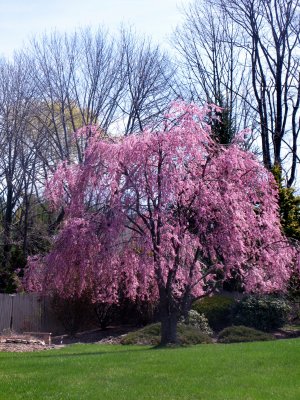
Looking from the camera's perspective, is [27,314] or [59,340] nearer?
[59,340]

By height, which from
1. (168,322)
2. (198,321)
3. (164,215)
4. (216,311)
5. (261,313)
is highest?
(164,215)

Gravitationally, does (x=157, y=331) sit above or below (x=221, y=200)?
below

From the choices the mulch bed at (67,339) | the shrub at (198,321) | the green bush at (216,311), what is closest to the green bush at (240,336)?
the shrub at (198,321)

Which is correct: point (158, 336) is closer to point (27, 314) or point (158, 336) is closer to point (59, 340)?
point (59, 340)

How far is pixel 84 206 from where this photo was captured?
1812 centimetres

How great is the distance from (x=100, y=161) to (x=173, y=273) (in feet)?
11.9

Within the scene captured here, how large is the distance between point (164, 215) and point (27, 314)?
9.86 m

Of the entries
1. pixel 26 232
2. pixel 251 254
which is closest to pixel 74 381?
pixel 251 254

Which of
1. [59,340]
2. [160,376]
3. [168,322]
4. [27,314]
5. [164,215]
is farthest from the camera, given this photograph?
[27,314]

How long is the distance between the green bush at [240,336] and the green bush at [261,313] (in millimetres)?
3004

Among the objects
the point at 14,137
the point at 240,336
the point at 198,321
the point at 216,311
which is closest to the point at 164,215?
the point at 240,336

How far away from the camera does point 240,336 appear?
1969cm

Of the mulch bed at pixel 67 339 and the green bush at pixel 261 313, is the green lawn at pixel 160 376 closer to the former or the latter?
the mulch bed at pixel 67 339

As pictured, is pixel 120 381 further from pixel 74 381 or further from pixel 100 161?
pixel 100 161
